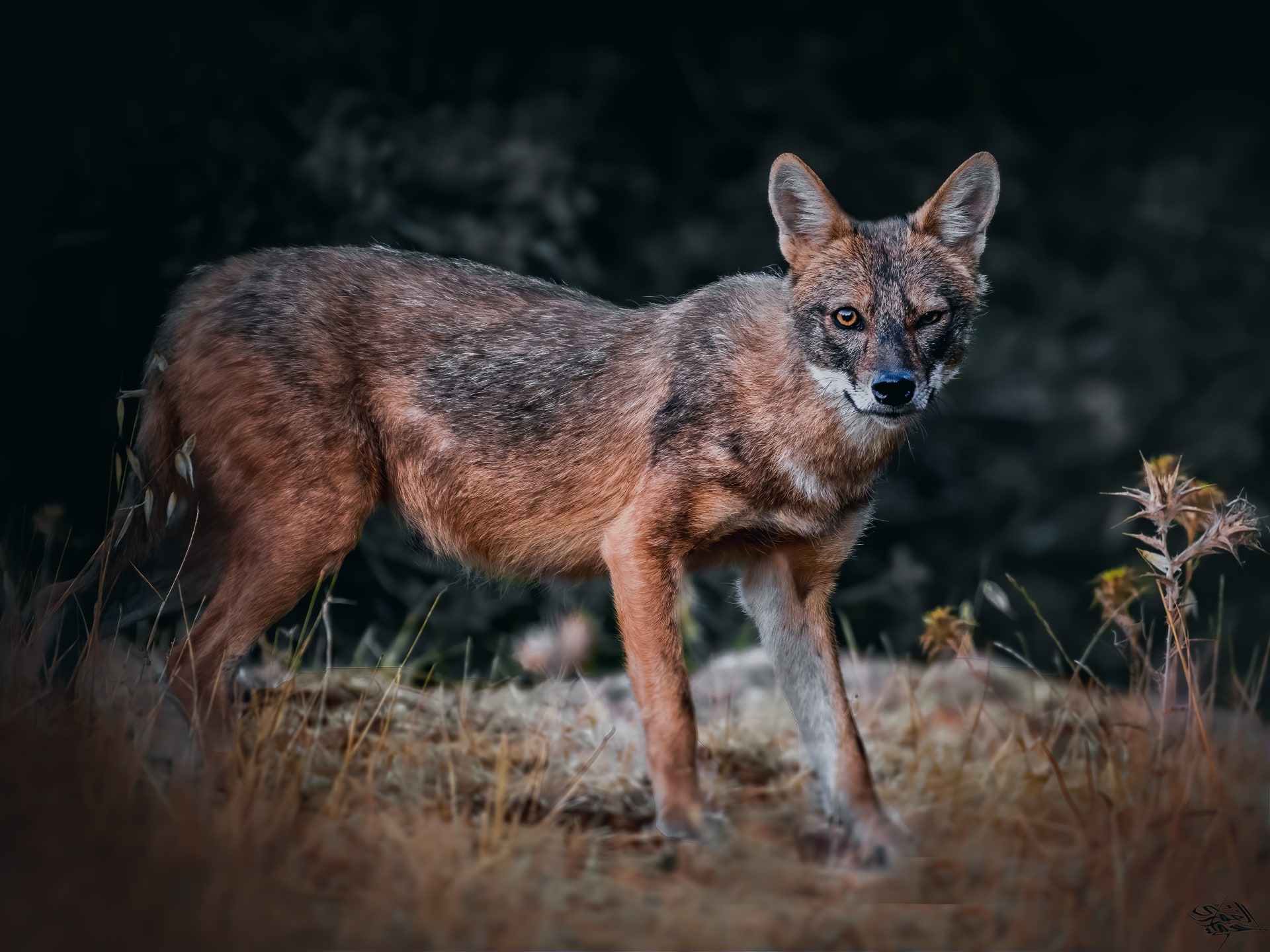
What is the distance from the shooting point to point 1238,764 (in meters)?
4.54

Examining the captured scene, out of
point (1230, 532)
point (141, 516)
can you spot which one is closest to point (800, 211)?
point (1230, 532)

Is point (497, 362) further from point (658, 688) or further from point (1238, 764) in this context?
point (1238, 764)

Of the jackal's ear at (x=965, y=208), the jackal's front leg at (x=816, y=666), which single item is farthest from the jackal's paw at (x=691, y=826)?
the jackal's ear at (x=965, y=208)

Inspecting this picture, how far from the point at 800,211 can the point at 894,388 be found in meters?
0.90

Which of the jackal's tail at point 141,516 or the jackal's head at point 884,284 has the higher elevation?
the jackal's head at point 884,284

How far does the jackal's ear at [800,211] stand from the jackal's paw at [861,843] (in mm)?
2147

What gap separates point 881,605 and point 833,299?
3.70 meters

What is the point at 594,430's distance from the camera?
4781mm

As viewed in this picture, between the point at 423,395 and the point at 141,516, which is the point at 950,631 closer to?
the point at 423,395

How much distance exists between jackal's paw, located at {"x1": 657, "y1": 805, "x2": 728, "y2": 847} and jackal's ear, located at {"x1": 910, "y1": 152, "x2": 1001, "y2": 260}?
2.39 m

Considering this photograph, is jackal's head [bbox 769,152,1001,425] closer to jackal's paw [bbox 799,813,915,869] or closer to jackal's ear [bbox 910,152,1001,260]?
jackal's ear [bbox 910,152,1001,260]

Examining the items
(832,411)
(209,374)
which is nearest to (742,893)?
(832,411)

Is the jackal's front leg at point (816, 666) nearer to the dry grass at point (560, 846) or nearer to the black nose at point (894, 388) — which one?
the dry grass at point (560, 846)

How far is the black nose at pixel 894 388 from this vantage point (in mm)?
4078
